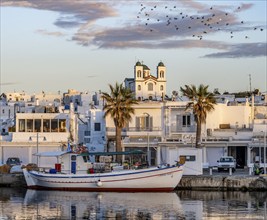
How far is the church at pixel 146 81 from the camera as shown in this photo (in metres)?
Answer: 144

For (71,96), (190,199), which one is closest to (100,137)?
(190,199)

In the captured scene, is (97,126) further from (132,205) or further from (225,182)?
(132,205)

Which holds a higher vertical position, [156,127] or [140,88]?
[140,88]

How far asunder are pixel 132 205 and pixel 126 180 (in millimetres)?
9445

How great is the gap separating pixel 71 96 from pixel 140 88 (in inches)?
486

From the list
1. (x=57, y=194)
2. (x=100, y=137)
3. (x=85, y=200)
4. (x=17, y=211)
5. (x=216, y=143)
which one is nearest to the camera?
(x=17, y=211)

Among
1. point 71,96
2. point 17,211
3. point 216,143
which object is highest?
point 71,96

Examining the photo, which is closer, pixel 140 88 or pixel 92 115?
pixel 92 115

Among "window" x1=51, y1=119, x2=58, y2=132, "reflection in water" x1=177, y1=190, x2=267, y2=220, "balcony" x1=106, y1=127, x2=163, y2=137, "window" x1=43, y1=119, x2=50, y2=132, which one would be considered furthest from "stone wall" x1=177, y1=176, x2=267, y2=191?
"window" x1=43, y1=119, x2=50, y2=132

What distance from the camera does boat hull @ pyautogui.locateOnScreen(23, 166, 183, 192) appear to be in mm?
59500

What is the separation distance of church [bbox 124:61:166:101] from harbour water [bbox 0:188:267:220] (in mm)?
83541

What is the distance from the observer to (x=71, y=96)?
142000 millimetres

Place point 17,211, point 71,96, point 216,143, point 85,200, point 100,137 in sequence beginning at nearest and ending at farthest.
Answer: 1. point 17,211
2. point 85,200
3. point 216,143
4. point 100,137
5. point 71,96

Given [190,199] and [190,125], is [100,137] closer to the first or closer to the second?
[190,125]
